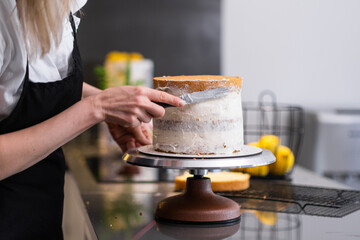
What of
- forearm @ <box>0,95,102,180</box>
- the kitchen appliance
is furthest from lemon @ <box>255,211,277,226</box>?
the kitchen appliance

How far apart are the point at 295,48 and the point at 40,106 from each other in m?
2.93

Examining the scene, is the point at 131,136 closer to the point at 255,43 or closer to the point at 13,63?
the point at 13,63

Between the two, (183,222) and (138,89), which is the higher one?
(138,89)

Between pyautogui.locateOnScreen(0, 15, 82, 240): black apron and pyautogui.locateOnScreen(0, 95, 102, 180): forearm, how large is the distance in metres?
0.09

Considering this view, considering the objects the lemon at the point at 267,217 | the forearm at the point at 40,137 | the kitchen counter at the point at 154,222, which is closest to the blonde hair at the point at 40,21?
the forearm at the point at 40,137

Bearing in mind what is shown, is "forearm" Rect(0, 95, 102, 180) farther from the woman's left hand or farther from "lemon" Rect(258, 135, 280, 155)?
"lemon" Rect(258, 135, 280, 155)

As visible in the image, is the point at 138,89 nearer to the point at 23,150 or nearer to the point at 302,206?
the point at 23,150

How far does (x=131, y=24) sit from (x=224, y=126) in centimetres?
257

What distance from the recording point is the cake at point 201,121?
1.20m

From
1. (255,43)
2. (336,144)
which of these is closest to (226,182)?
(336,144)

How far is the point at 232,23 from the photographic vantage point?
382 centimetres

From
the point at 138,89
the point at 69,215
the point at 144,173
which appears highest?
the point at 138,89

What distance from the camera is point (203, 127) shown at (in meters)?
1.21

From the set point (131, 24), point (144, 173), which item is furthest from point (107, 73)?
point (144, 173)
